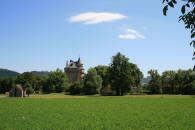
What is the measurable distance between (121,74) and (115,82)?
11.8 feet

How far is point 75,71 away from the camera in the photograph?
166m

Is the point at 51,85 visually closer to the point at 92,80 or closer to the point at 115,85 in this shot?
the point at 92,80

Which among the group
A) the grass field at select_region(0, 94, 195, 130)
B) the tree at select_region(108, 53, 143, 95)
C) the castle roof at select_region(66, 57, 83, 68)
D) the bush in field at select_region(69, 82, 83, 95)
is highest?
the castle roof at select_region(66, 57, 83, 68)

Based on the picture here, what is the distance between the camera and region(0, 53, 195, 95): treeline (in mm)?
84125

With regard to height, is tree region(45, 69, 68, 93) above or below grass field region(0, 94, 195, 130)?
above

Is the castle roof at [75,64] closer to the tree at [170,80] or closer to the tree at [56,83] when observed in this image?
the tree at [56,83]

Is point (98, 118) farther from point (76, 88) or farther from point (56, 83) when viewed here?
point (56, 83)

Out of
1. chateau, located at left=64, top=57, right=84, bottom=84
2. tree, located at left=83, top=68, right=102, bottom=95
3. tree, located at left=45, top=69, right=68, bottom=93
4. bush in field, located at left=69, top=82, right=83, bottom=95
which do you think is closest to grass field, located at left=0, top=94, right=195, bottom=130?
tree, located at left=83, top=68, right=102, bottom=95

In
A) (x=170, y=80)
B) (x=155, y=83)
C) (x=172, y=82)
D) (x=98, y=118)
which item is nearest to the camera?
(x=98, y=118)

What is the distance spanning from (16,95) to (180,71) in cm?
6981

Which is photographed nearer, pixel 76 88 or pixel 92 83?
pixel 92 83

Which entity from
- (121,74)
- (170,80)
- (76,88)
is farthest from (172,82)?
(76,88)

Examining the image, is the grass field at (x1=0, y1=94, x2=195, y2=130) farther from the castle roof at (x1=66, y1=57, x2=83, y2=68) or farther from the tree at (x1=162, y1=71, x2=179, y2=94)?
the castle roof at (x1=66, y1=57, x2=83, y2=68)

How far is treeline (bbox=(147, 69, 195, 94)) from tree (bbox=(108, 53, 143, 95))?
48.4 feet
